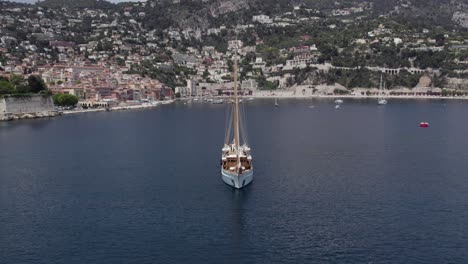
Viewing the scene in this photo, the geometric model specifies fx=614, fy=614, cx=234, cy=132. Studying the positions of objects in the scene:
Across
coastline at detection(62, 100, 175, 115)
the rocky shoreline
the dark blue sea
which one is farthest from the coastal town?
the dark blue sea

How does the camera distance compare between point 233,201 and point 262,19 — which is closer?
point 233,201

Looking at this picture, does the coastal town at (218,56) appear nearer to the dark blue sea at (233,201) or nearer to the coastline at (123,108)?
the coastline at (123,108)

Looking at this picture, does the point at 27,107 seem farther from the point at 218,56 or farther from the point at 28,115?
the point at 218,56

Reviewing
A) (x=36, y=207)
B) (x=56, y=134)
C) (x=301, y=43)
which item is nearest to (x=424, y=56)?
(x=301, y=43)

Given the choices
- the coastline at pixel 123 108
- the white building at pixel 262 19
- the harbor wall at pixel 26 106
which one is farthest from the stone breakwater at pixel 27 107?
the white building at pixel 262 19

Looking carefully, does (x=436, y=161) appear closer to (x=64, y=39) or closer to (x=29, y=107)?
(x=29, y=107)

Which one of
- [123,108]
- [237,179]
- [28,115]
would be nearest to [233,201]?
[237,179]
